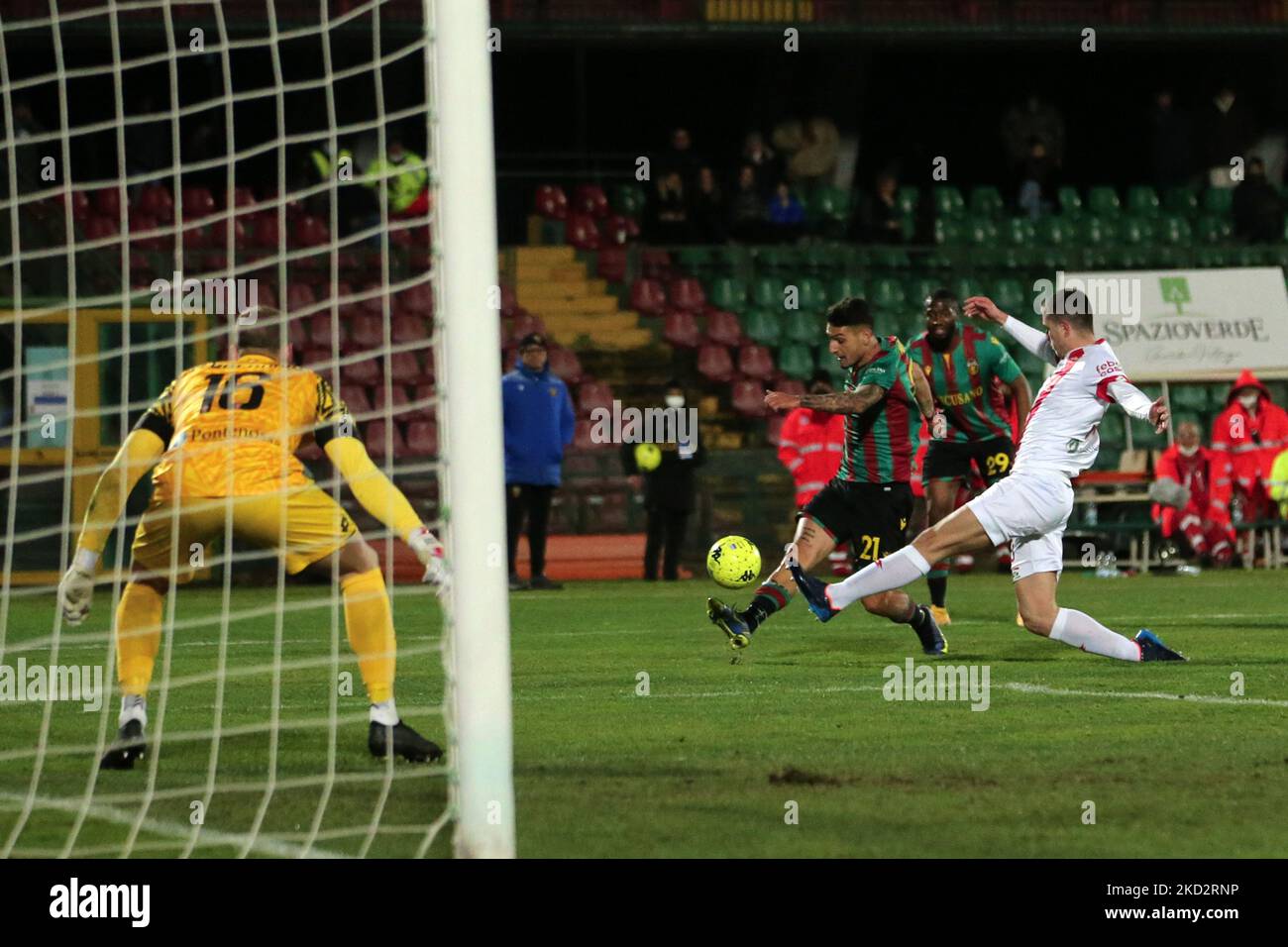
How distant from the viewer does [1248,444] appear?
62.3 feet

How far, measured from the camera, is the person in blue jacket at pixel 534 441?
16.3 metres

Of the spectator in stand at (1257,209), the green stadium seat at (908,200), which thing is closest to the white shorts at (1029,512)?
the green stadium seat at (908,200)

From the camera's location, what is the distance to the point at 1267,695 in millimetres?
8172

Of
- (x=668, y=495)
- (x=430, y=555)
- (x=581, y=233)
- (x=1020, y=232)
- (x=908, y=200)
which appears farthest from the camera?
(x=908, y=200)

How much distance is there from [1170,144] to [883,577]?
1739cm

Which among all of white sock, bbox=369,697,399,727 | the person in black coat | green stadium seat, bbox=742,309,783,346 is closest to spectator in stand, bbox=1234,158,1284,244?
green stadium seat, bbox=742,309,783,346

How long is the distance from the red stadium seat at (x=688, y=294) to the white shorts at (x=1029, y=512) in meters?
13.4

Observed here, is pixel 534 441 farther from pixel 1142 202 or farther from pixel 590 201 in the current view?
pixel 1142 202

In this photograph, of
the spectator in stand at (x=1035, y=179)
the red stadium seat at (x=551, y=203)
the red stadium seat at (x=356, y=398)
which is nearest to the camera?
the red stadium seat at (x=356, y=398)

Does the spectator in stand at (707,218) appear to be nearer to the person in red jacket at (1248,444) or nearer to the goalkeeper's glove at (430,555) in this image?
the person in red jacket at (1248,444)

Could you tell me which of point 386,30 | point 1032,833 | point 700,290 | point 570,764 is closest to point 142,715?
point 570,764

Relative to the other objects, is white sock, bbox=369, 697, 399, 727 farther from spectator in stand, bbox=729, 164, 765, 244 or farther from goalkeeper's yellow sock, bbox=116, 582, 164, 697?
spectator in stand, bbox=729, 164, 765, 244

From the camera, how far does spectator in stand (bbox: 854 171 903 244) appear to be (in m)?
22.5

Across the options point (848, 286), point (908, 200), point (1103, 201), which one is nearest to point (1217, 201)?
point (1103, 201)
